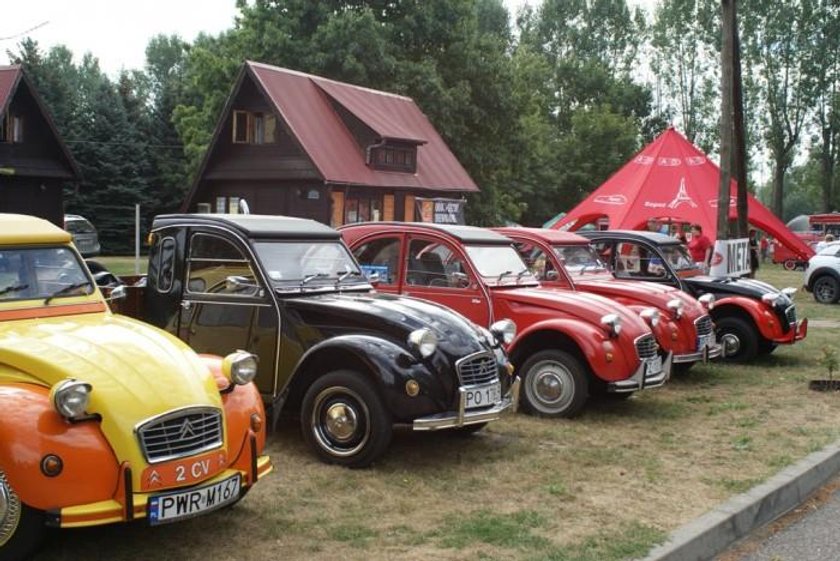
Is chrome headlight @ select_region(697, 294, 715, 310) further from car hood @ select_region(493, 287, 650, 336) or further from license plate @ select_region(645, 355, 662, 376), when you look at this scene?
license plate @ select_region(645, 355, 662, 376)

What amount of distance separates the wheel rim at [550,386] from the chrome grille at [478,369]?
5.94 ft

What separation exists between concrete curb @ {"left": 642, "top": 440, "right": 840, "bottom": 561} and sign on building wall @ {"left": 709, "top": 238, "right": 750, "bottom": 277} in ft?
29.5

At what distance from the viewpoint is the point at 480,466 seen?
717 centimetres

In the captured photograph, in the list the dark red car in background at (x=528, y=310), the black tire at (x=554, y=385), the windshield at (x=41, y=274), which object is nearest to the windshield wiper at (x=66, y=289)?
the windshield at (x=41, y=274)

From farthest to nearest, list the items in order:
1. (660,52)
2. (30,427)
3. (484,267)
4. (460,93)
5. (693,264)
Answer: (660,52) → (460,93) → (693,264) → (484,267) → (30,427)

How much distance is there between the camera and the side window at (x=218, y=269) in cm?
764

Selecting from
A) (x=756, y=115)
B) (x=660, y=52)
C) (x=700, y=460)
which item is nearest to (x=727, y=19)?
(x=700, y=460)

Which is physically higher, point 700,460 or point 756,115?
point 756,115

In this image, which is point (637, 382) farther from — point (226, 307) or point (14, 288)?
point (14, 288)

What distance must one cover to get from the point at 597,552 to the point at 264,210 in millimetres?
27314

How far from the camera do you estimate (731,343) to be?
43.4 feet

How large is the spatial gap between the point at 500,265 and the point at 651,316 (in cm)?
181

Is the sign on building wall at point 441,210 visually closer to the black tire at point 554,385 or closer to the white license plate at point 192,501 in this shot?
the black tire at point 554,385

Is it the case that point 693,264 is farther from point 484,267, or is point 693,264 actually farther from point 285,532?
point 285,532
